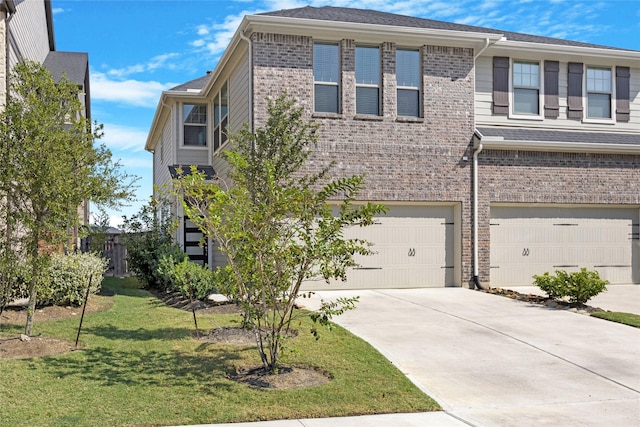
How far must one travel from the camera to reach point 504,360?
8.41 metres

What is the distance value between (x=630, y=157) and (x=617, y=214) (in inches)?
61.4

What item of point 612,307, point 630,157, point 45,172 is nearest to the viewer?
point 45,172

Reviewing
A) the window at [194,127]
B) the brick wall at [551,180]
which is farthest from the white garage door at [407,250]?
the window at [194,127]

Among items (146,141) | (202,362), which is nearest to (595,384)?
(202,362)

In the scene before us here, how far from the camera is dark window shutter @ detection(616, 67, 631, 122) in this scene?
17406 mm

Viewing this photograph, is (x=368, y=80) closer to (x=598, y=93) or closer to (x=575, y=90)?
(x=575, y=90)

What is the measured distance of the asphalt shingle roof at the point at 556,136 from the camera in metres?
15.8

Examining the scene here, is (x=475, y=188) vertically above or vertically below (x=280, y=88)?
below

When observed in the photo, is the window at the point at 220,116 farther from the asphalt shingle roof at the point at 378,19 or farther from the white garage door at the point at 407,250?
the white garage door at the point at 407,250

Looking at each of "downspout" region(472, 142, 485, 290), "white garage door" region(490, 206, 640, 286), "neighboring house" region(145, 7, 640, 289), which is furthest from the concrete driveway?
"white garage door" region(490, 206, 640, 286)

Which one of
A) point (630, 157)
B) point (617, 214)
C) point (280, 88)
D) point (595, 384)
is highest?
point (280, 88)

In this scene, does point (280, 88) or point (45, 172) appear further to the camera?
point (280, 88)

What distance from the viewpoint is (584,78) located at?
17.1 m

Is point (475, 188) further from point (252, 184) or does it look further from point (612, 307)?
point (252, 184)
